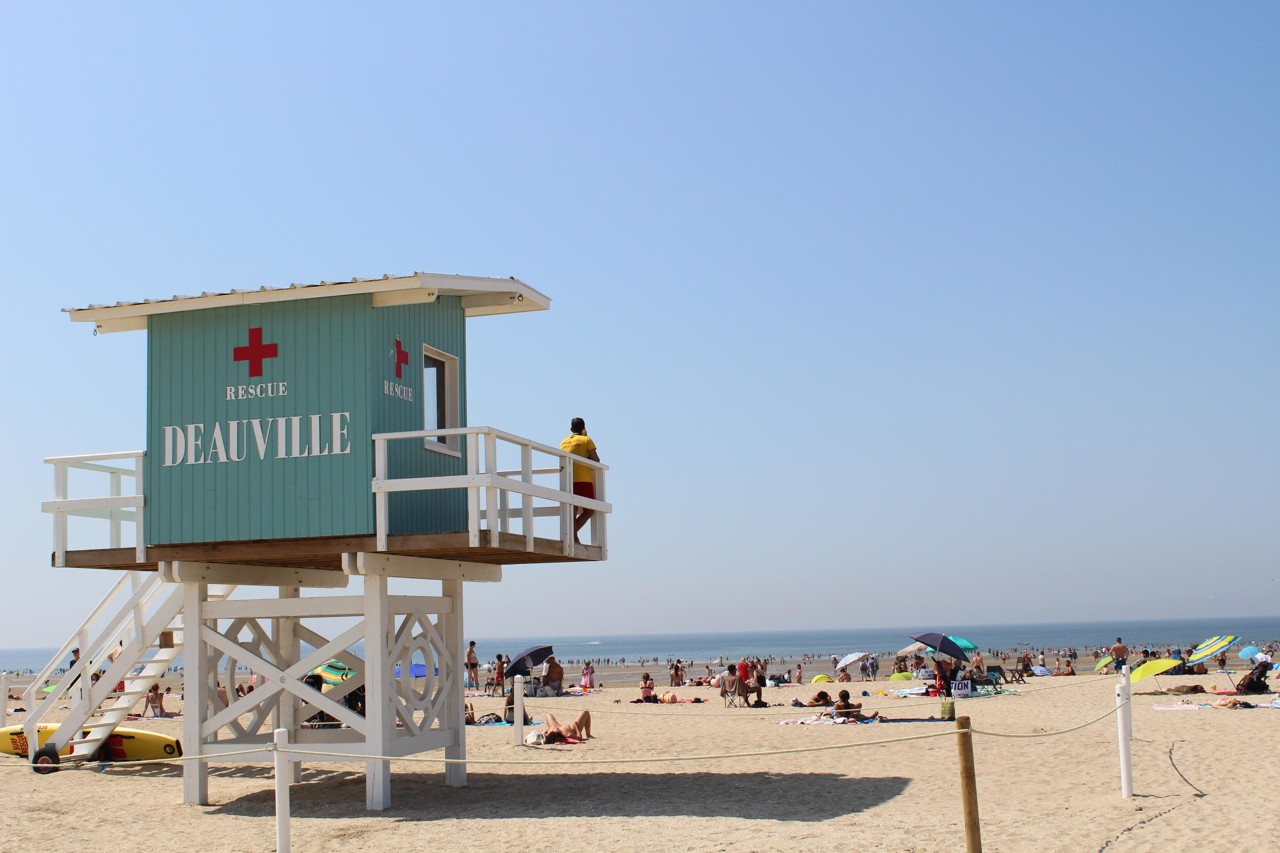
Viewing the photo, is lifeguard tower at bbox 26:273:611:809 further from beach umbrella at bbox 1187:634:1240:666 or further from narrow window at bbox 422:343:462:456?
beach umbrella at bbox 1187:634:1240:666

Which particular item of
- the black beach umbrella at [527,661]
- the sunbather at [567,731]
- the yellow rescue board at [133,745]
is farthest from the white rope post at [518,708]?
the black beach umbrella at [527,661]

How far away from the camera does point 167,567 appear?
14312 mm

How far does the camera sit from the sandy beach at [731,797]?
11.3 metres

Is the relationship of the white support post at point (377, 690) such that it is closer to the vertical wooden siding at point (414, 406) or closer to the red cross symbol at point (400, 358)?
the vertical wooden siding at point (414, 406)

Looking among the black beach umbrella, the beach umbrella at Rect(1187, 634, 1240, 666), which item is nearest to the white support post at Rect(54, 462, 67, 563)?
the black beach umbrella

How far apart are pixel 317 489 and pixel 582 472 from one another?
10.6 feet

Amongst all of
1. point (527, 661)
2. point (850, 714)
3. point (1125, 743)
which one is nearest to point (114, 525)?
point (1125, 743)

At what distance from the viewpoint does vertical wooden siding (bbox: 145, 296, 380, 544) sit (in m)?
13.6

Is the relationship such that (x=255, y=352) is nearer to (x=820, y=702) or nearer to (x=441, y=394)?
(x=441, y=394)

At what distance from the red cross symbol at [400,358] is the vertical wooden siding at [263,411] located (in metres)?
0.63

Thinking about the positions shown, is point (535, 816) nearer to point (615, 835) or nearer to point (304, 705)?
point (615, 835)

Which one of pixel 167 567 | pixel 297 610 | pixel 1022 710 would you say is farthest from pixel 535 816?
pixel 1022 710

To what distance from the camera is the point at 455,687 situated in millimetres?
15594

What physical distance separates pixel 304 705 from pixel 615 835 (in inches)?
277
